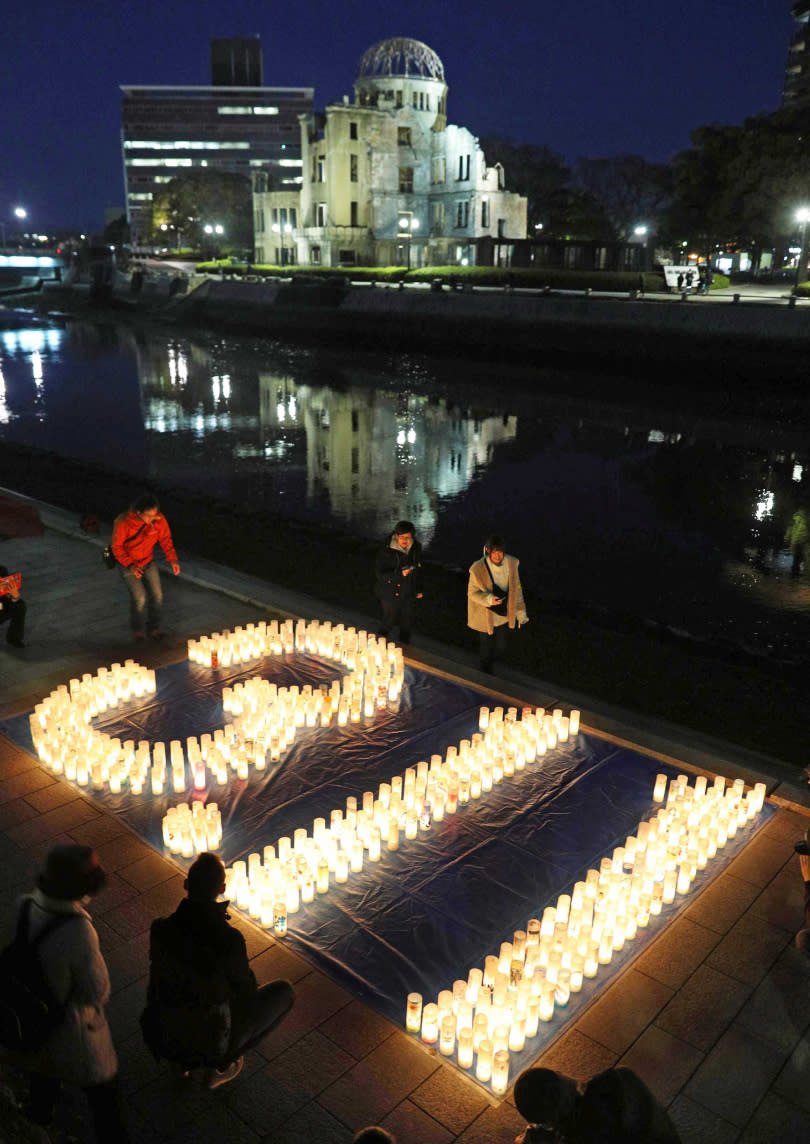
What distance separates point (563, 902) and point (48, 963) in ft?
10.5

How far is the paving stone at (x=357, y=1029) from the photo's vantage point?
4543 mm

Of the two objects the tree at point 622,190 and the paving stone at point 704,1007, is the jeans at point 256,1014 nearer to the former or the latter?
the paving stone at point 704,1007

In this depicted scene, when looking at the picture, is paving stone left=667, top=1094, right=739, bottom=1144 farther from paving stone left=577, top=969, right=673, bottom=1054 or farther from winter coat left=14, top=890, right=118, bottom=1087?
winter coat left=14, top=890, right=118, bottom=1087

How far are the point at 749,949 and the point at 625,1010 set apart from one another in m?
0.98

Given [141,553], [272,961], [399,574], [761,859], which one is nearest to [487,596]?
[399,574]

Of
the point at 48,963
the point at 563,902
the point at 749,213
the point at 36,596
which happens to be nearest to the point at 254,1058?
the point at 48,963

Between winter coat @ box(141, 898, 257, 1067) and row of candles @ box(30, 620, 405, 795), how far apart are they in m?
3.01

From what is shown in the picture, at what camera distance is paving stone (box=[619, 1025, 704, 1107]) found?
4.35 m

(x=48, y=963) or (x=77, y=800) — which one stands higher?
(x=48, y=963)

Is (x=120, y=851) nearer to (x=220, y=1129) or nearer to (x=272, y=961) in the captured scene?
(x=272, y=961)

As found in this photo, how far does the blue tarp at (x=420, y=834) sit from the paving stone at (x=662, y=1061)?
382 mm

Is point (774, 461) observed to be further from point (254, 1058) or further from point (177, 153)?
point (177, 153)

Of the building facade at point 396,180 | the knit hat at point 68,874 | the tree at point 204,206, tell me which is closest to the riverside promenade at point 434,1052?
the knit hat at point 68,874

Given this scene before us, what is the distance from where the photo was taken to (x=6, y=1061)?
A: 3586mm
